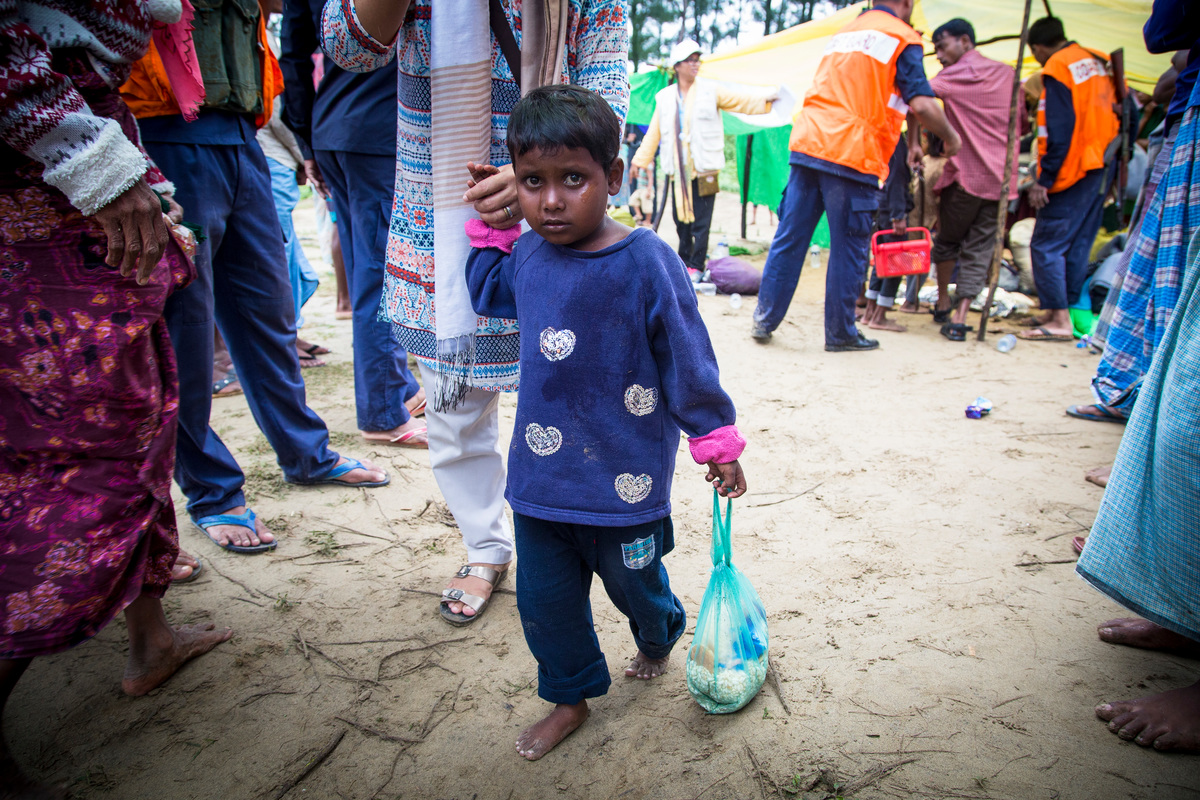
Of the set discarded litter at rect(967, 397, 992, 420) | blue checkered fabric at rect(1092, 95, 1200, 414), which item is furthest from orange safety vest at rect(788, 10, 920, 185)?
blue checkered fabric at rect(1092, 95, 1200, 414)

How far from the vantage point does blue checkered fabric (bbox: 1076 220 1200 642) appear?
1607 millimetres

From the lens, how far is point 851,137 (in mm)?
4363

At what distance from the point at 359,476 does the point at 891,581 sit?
2120mm

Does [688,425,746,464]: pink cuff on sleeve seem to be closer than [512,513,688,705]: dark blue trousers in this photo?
Yes

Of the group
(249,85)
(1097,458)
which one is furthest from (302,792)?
(1097,458)

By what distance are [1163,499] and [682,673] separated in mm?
1272

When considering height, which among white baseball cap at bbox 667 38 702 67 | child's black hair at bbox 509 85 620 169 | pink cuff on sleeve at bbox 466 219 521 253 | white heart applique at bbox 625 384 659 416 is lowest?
white heart applique at bbox 625 384 659 416

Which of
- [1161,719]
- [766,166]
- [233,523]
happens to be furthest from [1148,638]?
[766,166]

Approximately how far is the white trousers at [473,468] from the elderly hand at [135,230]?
2.25ft

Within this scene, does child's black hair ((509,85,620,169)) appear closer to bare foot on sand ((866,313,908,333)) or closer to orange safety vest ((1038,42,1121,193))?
bare foot on sand ((866,313,908,333))

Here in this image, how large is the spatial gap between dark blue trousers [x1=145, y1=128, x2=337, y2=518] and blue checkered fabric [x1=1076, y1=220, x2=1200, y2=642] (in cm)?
272

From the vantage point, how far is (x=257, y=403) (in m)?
2.68

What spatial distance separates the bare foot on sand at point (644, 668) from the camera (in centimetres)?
182

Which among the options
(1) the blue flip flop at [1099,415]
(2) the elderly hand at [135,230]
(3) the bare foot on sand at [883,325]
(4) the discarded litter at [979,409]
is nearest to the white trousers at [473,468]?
(2) the elderly hand at [135,230]
